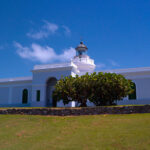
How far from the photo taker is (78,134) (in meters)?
10.0

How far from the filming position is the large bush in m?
18.6

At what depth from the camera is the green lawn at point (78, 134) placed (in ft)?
27.8

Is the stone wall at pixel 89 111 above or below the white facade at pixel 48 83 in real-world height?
below

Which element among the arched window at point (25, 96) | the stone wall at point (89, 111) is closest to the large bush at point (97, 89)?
the stone wall at point (89, 111)

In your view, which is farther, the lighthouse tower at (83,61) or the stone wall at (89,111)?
the lighthouse tower at (83,61)

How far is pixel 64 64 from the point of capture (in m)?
26.7

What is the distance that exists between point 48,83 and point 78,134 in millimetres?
19548

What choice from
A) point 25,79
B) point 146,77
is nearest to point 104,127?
point 146,77

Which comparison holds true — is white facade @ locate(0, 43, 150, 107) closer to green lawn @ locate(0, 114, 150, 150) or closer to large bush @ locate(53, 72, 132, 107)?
large bush @ locate(53, 72, 132, 107)

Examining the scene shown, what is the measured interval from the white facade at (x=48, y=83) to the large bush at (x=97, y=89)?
5.79m

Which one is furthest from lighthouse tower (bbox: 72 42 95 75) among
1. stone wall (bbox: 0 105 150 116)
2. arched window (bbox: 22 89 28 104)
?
stone wall (bbox: 0 105 150 116)

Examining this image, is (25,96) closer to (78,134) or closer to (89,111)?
(89,111)

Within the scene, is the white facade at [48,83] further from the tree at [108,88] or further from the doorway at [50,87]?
the tree at [108,88]

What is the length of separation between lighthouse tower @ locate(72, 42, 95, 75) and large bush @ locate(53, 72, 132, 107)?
29.9ft
